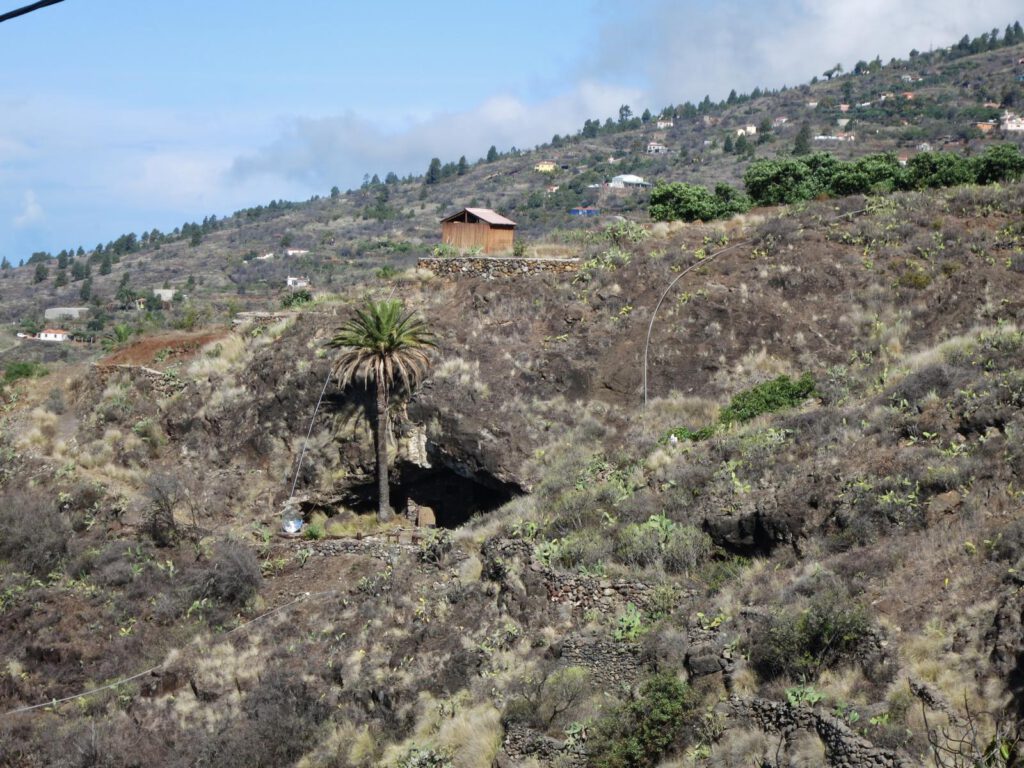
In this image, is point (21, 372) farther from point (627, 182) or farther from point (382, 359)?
point (627, 182)

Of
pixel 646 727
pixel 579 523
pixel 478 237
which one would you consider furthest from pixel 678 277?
pixel 646 727

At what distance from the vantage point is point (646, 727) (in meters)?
14.8

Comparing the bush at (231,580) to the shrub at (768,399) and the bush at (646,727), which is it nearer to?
the bush at (646,727)

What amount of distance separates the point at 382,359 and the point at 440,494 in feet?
14.4

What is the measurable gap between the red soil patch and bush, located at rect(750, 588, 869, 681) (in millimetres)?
25069

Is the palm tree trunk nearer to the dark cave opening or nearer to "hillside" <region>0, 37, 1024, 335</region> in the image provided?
the dark cave opening

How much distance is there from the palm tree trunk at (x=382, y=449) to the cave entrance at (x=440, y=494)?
3.12 feet

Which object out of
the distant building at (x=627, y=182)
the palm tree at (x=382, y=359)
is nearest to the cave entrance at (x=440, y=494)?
the palm tree at (x=382, y=359)

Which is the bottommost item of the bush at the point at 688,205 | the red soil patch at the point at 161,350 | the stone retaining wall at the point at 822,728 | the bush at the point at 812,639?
the stone retaining wall at the point at 822,728

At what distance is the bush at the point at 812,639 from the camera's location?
1457 centimetres

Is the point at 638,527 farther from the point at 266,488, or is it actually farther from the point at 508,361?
the point at 266,488

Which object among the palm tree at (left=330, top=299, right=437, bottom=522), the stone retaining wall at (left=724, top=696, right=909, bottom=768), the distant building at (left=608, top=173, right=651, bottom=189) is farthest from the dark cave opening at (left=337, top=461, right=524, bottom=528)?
the distant building at (left=608, top=173, right=651, bottom=189)

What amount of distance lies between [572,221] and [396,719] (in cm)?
7959

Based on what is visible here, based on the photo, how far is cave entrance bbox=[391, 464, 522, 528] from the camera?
28.7 meters
